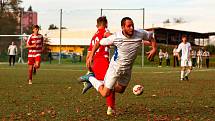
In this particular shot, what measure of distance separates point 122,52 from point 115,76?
426mm

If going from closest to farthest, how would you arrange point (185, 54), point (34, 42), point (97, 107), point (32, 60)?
point (97, 107) < point (34, 42) < point (32, 60) < point (185, 54)

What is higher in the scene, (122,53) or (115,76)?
(122,53)

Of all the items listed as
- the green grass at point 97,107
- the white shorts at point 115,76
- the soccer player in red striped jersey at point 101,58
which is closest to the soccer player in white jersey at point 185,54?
the green grass at point 97,107

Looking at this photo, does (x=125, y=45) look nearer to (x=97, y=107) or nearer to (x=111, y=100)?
(x=111, y=100)

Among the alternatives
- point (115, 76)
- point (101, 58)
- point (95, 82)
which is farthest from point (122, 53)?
point (101, 58)

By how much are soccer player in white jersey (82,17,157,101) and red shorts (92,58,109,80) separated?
0.67 m

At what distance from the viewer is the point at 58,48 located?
5491 centimetres

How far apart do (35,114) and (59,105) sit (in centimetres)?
146

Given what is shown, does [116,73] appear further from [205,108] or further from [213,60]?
[213,60]

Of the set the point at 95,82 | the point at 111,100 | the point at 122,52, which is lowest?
the point at 111,100

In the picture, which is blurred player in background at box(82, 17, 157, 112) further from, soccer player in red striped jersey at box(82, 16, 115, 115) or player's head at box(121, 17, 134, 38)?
soccer player in red striped jersey at box(82, 16, 115, 115)

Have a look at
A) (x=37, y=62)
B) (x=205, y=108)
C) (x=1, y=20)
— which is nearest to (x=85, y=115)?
(x=205, y=108)

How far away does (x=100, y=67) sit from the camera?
9.45 m

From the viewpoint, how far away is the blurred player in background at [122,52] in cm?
827
